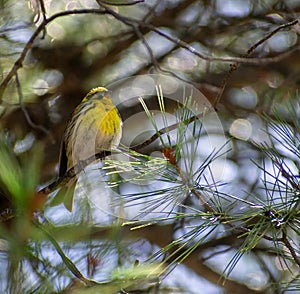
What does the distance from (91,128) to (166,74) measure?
241 millimetres

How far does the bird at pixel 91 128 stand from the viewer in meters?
1.88

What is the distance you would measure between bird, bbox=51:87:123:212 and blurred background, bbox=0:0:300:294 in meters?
0.07

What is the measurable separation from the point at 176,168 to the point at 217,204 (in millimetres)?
87

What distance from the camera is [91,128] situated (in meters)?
1.97

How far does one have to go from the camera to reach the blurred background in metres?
1.97

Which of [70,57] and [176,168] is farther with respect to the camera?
[70,57]

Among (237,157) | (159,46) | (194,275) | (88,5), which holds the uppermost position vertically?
(88,5)

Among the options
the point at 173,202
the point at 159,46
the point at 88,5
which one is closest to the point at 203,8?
the point at 159,46

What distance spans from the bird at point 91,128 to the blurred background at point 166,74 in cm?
7

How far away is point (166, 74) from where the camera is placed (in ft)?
6.53

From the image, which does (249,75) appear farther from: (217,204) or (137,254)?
(217,204)

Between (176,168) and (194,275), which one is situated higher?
(176,168)

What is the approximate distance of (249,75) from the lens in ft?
7.31

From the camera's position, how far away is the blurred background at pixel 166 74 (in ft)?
6.45
